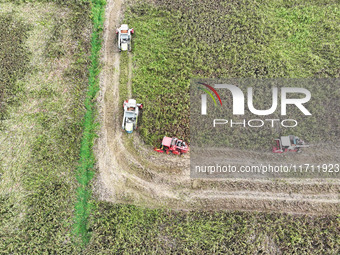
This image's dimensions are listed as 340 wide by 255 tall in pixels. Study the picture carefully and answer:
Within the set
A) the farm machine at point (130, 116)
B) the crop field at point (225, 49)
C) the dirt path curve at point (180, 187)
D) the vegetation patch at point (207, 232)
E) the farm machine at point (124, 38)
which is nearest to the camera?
the vegetation patch at point (207, 232)

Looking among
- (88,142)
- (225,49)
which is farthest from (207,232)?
(225,49)

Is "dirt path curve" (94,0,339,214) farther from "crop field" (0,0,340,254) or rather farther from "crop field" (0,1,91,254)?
A: "crop field" (0,1,91,254)

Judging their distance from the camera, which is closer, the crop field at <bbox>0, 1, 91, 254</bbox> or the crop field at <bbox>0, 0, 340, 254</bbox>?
the crop field at <bbox>0, 0, 340, 254</bbox>

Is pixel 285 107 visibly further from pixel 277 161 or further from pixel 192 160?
pixel 192 160

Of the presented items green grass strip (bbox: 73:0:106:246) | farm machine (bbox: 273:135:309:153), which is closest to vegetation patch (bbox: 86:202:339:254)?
green grass strip (bbox: 73:0:106:246)

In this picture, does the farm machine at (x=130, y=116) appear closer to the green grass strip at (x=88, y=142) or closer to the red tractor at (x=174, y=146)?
the green grass strip at (x=88, y=142)

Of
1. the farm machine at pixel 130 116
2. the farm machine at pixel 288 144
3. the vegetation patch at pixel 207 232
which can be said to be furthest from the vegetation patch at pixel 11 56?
the farm machine at pixel 288 144
